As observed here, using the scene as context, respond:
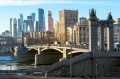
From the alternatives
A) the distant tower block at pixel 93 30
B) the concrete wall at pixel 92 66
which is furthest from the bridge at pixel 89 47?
the concrete wall at pixel 92 66

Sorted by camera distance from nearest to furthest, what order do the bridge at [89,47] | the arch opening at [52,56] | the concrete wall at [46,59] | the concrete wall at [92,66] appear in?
the concrete wall at [92,66] < the bridge at [89,47] < the concrete wall at [46,59] < the arch opening at [52,56]

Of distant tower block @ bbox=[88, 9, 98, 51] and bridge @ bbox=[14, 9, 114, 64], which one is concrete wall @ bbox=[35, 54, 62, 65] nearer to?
bridge @ bbox=[14, 9, 114, 64]

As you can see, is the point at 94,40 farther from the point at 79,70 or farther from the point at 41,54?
the point at 41,54

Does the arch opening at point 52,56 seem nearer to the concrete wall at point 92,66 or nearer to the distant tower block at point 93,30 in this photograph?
the concrete wall at point 92,66

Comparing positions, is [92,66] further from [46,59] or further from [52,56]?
[46,59]

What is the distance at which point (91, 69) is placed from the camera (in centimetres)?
4138

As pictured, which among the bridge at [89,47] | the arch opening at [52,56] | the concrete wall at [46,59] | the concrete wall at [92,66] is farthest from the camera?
the arch opening at [52,56]

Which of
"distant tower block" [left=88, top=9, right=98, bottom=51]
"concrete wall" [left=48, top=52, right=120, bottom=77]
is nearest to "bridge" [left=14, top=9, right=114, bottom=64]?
"distant tower block" [left=88, top=9, right=98, bottom=51]

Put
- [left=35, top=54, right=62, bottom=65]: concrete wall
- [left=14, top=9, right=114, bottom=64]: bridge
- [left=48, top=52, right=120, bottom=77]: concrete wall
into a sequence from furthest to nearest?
[left=35, top=54, right=62, bottom=65]: concrete wall
[left=14, top=9, right=114, bottom=64]: bridge
[left=48, top=52, right=120, bottom=77]: concrete wall

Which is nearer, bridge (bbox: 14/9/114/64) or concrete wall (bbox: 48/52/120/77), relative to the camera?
concrete wall (bbox: 48/52/120/77)

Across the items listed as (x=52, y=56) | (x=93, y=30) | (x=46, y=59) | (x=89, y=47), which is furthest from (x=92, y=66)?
(x=46, y=59)

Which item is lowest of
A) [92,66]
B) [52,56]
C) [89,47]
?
[92,66]

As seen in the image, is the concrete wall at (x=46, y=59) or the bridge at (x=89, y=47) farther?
the concrete wall at (x=46, y=59)

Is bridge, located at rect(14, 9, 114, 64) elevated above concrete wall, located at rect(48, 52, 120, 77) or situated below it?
above
